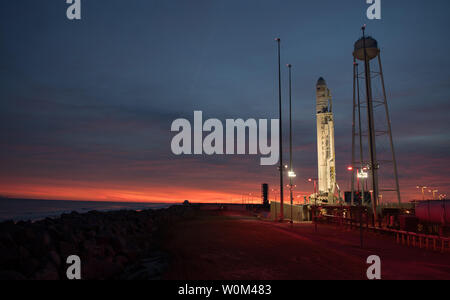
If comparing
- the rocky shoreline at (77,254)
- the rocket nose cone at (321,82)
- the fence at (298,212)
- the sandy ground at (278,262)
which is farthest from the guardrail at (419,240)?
the rocket nose cone at (321,82)

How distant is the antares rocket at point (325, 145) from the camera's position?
58.6 metres

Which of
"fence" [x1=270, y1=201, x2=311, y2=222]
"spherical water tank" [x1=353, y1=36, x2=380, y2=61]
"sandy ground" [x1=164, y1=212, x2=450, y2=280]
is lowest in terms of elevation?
"fence" [x1=270, y1=201, x2=311, y2=222]

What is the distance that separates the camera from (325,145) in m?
59.2

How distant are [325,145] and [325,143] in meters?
0.41

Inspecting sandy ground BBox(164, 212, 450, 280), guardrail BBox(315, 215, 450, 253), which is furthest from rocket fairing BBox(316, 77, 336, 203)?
sandy ground BBox(164, 212, 450, 280)

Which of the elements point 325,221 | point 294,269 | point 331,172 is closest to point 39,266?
point 294,269

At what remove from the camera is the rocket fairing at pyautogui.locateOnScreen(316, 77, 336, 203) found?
192 feet

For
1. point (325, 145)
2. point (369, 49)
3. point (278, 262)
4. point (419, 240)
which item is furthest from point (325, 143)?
point (278, 262)

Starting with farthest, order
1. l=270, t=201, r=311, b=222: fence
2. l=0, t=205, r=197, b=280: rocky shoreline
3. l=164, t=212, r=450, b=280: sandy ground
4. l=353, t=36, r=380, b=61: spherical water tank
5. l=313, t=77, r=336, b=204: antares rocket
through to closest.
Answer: l=313, t=77, r=336, b=204: antares rocket
l=353, t=36, r=380, b=61: spherical water tank
l=270, t=201, r=311, b=222: fence
l=164, t=212, r=450, b=280: sandy ground
l=0, t=205, r=197, b=280: rocky shoreline

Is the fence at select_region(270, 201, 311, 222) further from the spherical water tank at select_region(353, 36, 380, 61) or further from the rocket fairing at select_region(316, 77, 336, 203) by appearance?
the spherical water tank at select_region(353, 36, 380, 61)

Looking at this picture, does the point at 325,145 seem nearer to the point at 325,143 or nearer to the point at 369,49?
the point at 325,143

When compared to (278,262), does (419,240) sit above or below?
below

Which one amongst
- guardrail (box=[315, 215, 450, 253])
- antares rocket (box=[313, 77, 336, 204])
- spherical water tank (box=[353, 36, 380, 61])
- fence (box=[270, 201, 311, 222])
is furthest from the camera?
antares rocket (box=[313, 77, 336, 204])
